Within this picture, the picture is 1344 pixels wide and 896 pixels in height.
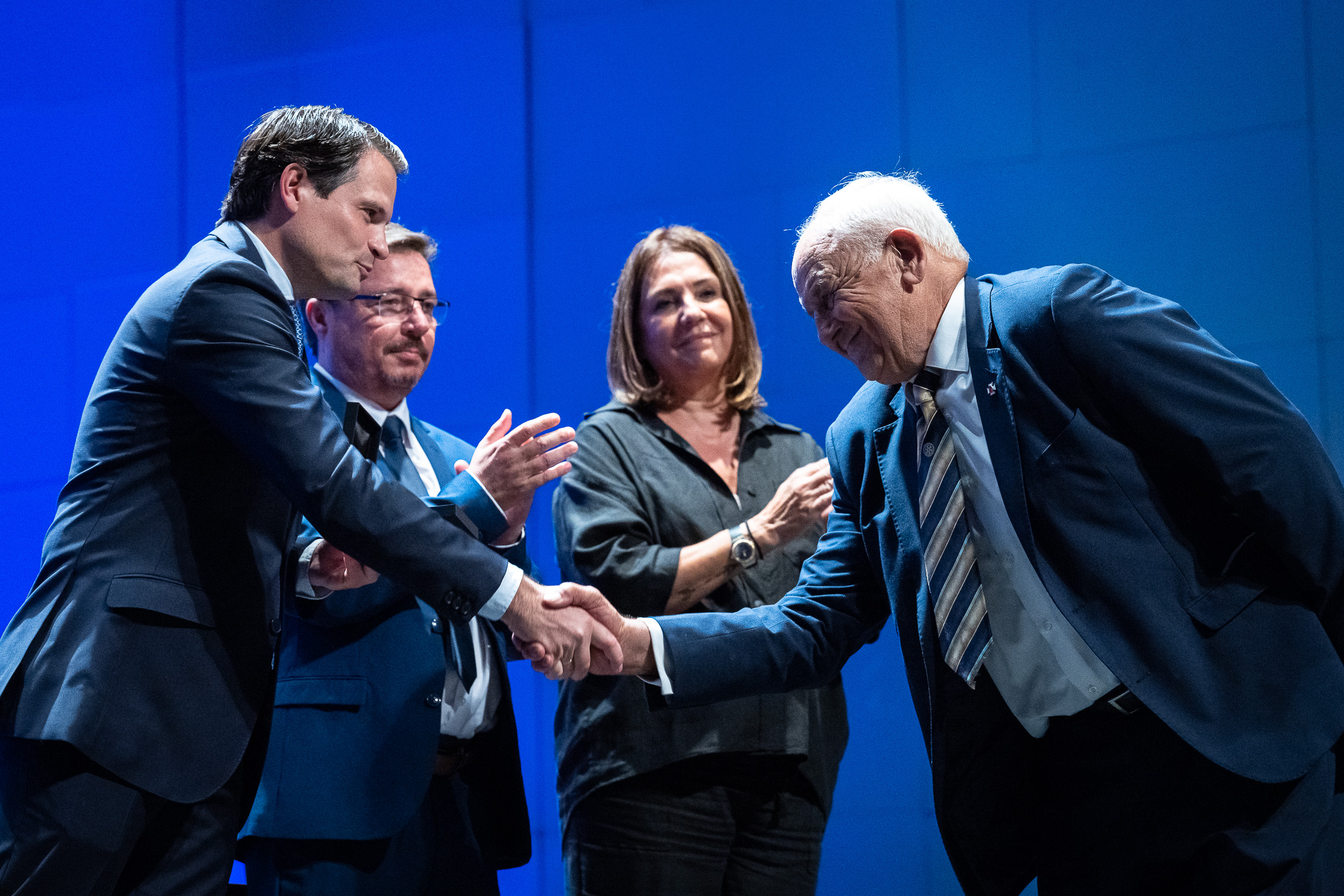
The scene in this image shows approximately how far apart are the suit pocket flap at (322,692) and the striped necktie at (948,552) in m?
1.00

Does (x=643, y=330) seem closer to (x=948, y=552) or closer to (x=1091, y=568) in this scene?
(x=948, y=552)

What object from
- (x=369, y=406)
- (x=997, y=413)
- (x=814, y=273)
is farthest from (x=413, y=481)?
(x=997, y=413)

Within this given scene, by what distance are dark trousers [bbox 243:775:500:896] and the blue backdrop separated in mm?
1094

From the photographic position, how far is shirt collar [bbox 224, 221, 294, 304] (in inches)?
73.4

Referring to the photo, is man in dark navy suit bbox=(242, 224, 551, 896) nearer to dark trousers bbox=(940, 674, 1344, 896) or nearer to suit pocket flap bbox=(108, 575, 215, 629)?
suit pocket flap bbox=(108, 575, 215, 629)

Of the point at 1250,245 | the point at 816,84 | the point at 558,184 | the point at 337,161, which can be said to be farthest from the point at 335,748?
the point at 1250,245

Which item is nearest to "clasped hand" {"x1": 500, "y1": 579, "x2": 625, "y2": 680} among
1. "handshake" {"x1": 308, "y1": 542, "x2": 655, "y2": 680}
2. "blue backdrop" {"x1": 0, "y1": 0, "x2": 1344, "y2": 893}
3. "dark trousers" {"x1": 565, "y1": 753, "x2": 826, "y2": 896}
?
"handshake" {"x1": 308, "y1": 542, "x2": 655, "y2": 680}

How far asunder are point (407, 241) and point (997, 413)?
1.40 metres

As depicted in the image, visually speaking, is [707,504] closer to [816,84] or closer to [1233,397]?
[1233,397]

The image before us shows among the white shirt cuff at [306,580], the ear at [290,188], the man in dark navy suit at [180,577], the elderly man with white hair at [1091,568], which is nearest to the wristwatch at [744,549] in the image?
the elderly man with white hair at [1091,568]

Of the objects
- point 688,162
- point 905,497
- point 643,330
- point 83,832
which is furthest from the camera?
point 688,162

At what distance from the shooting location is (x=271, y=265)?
1.87m

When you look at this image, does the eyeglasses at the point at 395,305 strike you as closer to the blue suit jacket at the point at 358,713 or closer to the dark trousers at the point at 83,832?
the blue suit jacket at the point at 358,713

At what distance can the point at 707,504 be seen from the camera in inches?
92.7
